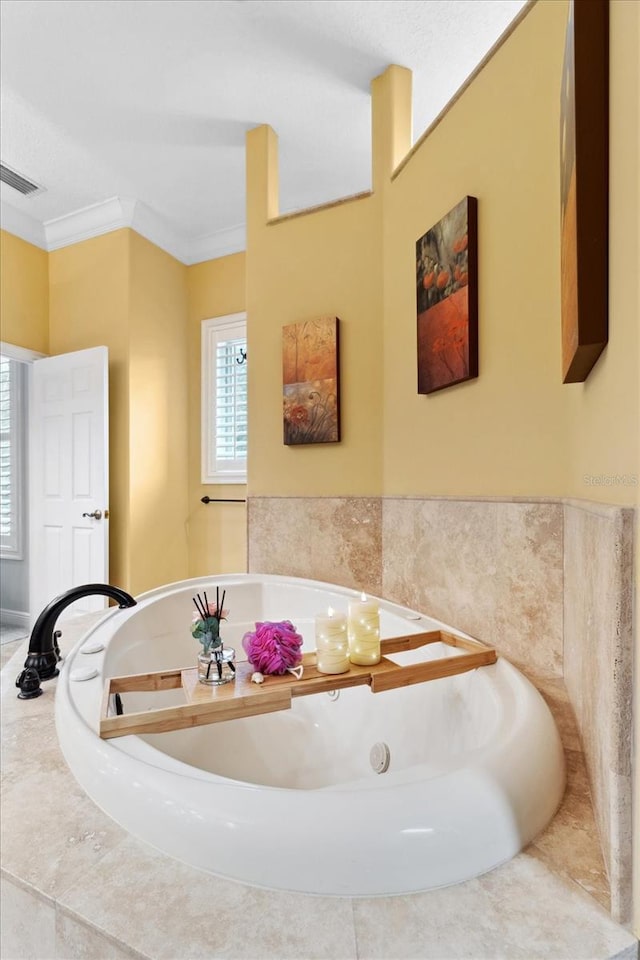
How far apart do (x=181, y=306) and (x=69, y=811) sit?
3404mm

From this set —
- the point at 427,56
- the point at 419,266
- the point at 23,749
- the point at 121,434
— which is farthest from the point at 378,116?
the point at 23,749

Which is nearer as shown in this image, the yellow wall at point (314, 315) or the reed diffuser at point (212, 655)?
the reed diffuser at point (212, 655)

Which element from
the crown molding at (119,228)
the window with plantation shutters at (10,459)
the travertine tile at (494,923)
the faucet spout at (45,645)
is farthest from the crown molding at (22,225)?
the travertine tile at (494,923)

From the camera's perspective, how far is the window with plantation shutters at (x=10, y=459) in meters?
3.74

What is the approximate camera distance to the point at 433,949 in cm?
55

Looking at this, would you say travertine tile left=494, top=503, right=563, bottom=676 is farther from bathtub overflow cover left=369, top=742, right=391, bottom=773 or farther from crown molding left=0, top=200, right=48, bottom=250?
crown molding left=0, top=200, right=48, bottom=250

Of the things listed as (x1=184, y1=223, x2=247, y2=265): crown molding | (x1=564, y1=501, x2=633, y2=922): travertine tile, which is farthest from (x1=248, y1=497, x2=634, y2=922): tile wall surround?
(x1=184, y1=223, x2=247, y2=265): crown molding

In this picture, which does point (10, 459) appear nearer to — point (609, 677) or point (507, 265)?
point (507, 265)

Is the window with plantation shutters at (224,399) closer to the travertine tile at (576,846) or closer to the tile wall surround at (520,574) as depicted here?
the tile wall surround at (520,574)

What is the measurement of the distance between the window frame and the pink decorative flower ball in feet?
11.2

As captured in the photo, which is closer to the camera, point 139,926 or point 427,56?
point 139,926

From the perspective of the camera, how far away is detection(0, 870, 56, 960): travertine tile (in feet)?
2.02

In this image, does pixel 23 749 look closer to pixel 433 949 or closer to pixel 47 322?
pixel 433 949

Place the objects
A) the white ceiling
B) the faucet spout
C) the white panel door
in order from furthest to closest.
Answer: the white panel door → the white ceiling → the faucet spout
